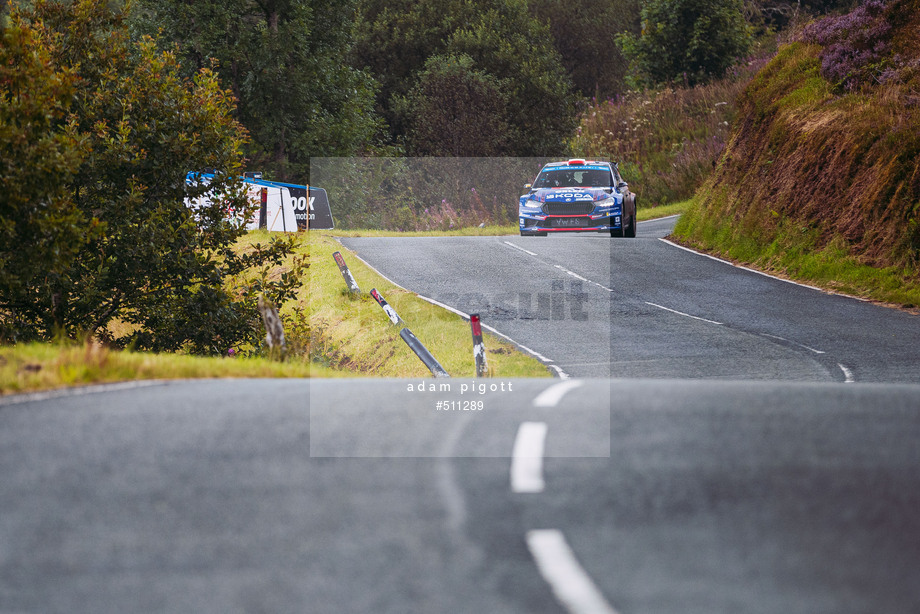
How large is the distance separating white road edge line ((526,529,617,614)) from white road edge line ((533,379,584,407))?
288 cm

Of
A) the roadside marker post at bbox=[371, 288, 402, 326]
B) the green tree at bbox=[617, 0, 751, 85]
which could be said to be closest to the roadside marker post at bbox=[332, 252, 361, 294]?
the roadside marker post at bbox=[371, 288, 402, 326]

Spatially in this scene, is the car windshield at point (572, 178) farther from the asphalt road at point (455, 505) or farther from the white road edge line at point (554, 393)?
the asphalt road at point (455, 505)

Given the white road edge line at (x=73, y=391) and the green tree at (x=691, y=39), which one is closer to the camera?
the white road edge line at (x=73, y=391)

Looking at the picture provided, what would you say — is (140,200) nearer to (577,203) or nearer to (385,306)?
(385,306)

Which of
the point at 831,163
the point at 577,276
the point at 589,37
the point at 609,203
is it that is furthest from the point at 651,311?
the point at 589,37

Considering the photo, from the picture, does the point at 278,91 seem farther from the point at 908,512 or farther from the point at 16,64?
the point at 908,512

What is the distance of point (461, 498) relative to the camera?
535cm

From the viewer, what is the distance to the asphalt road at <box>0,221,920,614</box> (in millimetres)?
4289

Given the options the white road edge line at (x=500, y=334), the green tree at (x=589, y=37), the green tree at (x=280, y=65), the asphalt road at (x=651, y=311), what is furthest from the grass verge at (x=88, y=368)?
the green tree at (x=589, y=37)

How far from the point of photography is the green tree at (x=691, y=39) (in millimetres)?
49281

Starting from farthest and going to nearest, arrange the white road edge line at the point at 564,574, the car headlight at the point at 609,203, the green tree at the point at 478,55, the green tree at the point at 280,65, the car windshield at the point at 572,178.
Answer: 1. the green tree at the point at 478,55
2. the green tree at the point at 280,65
3. the car windshield at the point at 572,178
4. the car headlight at the point at 609,203
5. the white road edge line at the point at 564,574

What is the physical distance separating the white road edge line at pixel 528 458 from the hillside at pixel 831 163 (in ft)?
49.4

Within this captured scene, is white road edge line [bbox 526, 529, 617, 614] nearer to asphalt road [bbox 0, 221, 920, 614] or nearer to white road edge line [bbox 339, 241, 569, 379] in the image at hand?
asphalt road [bbox 0, 221, 920, 614]

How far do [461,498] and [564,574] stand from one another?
1070 millimetres
